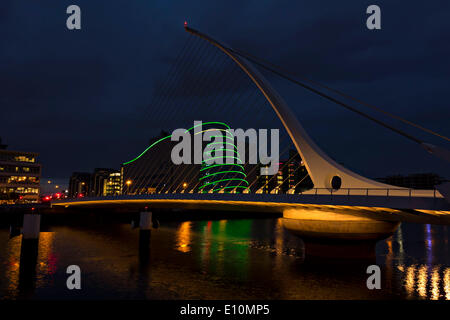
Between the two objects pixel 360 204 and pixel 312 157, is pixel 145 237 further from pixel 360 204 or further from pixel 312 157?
pixel 360 204

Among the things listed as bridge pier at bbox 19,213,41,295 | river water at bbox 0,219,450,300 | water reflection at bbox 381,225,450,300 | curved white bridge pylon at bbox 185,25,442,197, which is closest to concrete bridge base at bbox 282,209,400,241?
river water at bbox 0,219,450,300

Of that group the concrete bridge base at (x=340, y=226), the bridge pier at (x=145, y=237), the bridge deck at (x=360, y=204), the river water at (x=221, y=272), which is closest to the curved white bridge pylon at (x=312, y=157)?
the bridge deck at (x=360, y=204)

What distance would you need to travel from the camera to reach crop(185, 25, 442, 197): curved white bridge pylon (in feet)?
74.0

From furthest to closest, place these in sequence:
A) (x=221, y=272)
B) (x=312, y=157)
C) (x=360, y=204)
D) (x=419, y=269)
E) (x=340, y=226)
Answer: (x=312, y=157) < (x=340, y=226) < (x=419, y=269) < (x=221, y=272) < (x=360, y=204)

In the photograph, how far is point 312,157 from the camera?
25141mm

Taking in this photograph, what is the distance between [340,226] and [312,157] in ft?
14.8

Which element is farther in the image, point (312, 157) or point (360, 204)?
point (312, 157)

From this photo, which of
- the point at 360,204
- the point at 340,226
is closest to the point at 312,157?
the point at 340,226

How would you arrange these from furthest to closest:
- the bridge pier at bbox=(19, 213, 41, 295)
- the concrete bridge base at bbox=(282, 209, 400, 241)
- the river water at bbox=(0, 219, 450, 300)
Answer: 1. the concrete bridge base at bbox=(282, 209, 400, 241)
2. the bridge pier at bbox=(19, 213, 41, 295)
3. the river water at bbox=(0, 219, 450, 300)

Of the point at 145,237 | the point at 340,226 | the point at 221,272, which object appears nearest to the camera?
the point at 221,272

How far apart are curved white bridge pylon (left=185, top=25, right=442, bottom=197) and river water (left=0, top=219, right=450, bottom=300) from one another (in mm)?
4841

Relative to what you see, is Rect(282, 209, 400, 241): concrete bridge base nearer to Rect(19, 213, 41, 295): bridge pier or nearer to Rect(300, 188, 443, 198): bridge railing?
Rect(300, 188, 443, 198): bridge railing

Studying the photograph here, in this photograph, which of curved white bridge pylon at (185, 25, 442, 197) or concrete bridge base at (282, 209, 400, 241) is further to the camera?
concrete bridge base at (282, 209, 400, 241)
